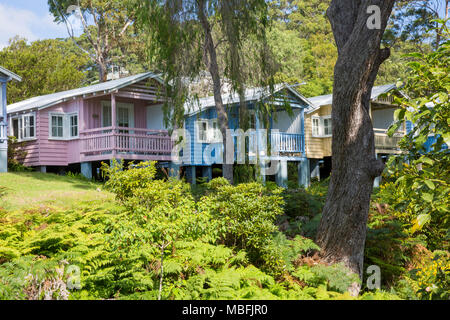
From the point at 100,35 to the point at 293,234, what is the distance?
3154 cm

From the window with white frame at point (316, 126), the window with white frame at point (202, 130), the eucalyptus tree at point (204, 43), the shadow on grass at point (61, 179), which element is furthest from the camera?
the window with white frame at point (316, 126)

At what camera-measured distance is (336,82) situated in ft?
27.4

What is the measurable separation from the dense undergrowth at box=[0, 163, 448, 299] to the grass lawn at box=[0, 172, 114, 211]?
2.43 m

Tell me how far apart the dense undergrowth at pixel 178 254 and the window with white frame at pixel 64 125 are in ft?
45.1

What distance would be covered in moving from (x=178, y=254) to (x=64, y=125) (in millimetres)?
17313

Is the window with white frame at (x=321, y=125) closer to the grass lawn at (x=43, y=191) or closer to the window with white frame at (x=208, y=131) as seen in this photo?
the window with white frame at (x=208, y=131)

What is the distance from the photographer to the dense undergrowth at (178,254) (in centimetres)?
620

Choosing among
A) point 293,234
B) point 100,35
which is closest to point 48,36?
point 100,35

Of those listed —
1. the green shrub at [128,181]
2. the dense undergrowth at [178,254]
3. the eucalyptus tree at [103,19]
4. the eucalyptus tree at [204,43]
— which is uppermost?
the eucalyptus tree at [103,19]


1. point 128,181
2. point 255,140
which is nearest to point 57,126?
point 255,140

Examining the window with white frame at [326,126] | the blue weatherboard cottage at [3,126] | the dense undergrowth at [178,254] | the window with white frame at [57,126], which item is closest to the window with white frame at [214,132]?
the window with white frame at [326,126]

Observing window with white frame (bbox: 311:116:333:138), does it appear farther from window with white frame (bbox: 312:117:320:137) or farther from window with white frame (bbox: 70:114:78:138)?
window with white frame (bbox: 70:114:78:138)

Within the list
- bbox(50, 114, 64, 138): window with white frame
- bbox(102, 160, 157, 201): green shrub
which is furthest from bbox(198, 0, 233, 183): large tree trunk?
bbox(50, 114, 64, 138): window with white frame

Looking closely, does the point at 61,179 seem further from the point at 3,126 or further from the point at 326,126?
the point at 326,126
